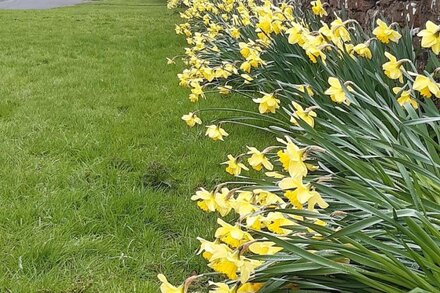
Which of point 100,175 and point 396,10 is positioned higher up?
point 396,10

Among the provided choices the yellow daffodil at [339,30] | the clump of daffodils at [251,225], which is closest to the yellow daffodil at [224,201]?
the clump of daffodils at [251,225]

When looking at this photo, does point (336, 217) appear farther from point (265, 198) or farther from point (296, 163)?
point (296, 163)

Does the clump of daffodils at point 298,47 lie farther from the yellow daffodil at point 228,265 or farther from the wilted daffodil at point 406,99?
the yellow daffodil at point 228,265

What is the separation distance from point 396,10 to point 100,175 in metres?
2.31

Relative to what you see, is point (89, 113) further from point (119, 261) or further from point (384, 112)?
point (384, 112)

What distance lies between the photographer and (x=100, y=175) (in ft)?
10.6

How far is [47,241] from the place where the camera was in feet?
7.86

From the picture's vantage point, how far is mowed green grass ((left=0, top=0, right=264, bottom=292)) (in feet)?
7.55

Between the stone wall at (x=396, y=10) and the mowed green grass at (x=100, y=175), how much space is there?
1271 millimetres

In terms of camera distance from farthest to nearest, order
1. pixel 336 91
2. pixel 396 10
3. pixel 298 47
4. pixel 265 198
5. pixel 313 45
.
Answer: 1. pixel 298 47
2. pixel 396 10
3. pixel 313 45
4. pixel 336 91
5. pixel 265 198

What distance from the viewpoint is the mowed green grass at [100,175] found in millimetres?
2301

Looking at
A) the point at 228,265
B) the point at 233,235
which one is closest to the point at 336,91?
the point at 233,235

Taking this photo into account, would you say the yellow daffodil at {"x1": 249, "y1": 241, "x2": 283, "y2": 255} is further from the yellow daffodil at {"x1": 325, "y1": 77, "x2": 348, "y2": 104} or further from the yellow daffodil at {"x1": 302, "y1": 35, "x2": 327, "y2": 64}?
the yellow daffodil at {"x1": 302, "y1": 35, "x2": 327, "y2": 64}

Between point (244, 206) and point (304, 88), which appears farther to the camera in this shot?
point (304, 88)
